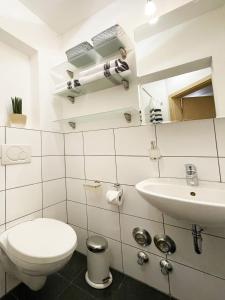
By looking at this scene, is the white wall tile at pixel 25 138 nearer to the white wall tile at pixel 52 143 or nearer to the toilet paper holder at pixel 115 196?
the white wall tile at pixel 52 143

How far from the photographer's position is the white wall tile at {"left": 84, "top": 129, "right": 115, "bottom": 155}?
123cm

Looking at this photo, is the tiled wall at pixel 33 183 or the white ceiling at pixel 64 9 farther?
the white ceiling at pixel 64 9

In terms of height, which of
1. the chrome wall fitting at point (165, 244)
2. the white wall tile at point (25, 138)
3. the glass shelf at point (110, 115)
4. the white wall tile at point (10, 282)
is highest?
the glass shelf at point (110, 115)

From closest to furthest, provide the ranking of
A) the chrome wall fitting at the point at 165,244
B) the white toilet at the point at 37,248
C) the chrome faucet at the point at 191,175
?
1. the white toilet at the point at 37,248
2. the chrome faucet at the point at 191,175
3. the chrome wall fitting at the point at 165,244

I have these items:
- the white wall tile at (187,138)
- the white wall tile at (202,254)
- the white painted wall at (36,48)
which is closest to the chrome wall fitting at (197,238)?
the white wall tile at (202,254)

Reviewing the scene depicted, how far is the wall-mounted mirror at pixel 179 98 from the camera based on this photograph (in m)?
0.87

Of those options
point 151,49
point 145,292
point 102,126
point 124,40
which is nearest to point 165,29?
point 151,49

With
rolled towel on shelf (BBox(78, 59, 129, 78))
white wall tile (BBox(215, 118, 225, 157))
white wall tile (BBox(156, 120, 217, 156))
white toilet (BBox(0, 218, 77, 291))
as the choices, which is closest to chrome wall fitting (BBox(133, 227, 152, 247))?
white toilet (BBox(0, 218, 77, 291))

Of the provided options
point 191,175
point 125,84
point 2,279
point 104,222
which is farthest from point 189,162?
point 2,279

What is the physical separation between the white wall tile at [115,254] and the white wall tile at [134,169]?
0.50 meters

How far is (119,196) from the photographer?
1112 mm

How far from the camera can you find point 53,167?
4.65ft

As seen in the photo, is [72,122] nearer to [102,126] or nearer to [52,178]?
[102,126]

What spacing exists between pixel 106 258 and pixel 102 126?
994 millimetres
